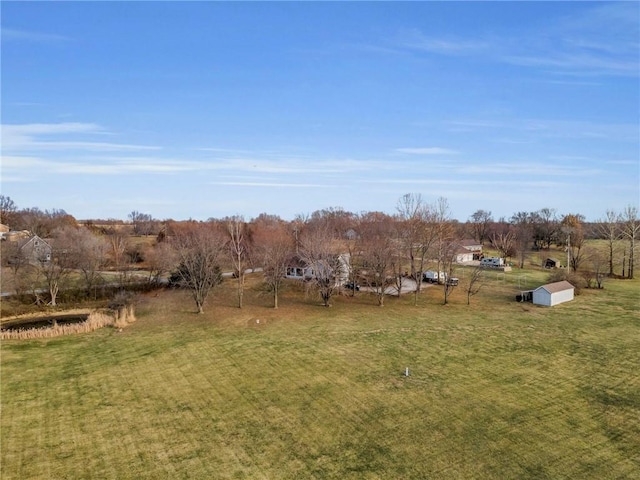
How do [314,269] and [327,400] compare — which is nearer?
[327,400]

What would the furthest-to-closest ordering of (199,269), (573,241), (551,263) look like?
(573,241), (551,263), (199,269)

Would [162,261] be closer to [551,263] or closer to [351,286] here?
[351,286]

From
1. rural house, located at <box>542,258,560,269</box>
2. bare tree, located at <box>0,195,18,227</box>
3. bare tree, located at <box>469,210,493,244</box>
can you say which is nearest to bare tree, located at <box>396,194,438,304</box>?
rural house, located at <box>542,258,560,269</box>

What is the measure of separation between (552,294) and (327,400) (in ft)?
79.4

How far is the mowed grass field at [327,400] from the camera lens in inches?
504

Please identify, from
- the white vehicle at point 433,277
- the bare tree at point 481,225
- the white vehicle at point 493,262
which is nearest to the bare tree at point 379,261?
the white vehicle at point 433,277

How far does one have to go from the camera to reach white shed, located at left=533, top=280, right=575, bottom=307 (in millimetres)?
33188

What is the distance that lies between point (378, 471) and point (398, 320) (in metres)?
17.0

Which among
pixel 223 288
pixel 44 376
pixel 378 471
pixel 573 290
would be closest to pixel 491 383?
pixel 378 471

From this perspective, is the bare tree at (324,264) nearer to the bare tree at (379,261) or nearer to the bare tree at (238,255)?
the bare tree at (379,261)

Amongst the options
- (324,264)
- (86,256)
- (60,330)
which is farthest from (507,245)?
(60,330)

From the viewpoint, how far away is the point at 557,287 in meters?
34.4

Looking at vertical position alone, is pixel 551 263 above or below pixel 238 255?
below

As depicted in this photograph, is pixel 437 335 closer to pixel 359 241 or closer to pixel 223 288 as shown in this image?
pixel 359 241
